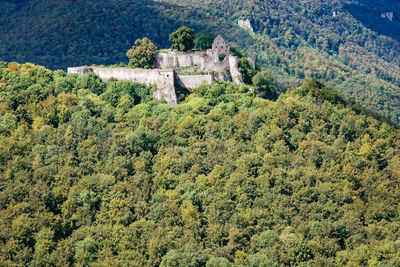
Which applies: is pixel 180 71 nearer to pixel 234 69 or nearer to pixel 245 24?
pixel 234 69

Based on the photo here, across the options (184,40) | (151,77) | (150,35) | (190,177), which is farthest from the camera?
(150,35)

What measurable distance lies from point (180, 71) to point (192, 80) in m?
2.16

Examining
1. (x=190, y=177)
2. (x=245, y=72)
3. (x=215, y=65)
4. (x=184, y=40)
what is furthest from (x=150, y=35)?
(x=190, y=177)

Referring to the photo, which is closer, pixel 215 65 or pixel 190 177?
pixel 190 177

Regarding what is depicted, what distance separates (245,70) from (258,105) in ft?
20.3

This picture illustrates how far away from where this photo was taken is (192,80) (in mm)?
72938

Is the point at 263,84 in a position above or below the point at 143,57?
below

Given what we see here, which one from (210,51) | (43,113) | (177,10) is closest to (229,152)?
(210,51)

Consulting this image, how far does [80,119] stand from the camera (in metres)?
68.7

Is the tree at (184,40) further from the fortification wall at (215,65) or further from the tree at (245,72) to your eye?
the tree at (245,72)

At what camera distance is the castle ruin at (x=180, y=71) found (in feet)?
236

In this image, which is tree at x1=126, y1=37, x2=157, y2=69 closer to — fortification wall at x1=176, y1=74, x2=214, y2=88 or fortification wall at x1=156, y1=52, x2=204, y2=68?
fortification wall at x1=156, y1=52, x2=204, y2=68

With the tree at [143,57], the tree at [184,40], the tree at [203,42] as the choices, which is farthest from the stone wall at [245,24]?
the tree at [143,57]

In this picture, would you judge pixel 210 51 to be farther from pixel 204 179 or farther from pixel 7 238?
pixel 7 238
